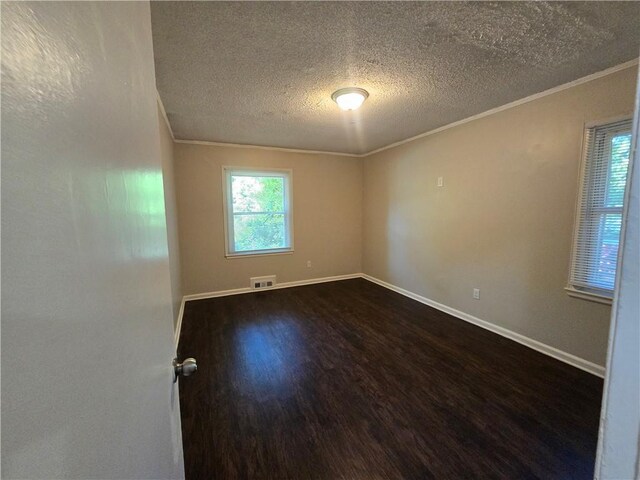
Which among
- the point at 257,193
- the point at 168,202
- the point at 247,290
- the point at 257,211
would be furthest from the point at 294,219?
the point at 168,202

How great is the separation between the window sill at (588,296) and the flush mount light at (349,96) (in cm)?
238

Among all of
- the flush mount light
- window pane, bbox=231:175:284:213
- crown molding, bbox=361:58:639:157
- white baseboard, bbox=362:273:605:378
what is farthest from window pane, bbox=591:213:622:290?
window pane, bbox=231:175:284:213

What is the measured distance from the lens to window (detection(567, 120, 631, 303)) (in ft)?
6.44

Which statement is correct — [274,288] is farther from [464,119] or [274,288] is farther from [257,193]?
[464,119]

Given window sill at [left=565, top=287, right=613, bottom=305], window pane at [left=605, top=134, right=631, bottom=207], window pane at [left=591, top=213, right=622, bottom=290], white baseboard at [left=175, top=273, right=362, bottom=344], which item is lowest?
white baseboard at [left=175, top=273, right=362, bottom=344]

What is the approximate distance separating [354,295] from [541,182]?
261 cm

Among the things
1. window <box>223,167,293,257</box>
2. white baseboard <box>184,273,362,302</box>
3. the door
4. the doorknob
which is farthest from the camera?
window <box>223,167,293,257</box>

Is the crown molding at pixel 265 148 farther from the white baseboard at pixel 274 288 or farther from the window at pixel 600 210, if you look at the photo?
the window at pixel 600 210

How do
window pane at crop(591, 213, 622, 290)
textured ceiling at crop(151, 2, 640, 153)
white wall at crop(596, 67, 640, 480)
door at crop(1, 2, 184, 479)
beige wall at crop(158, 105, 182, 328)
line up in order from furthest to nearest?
beige wall at crop(158, 105, 182, 328), window pane at crop(591, 213, 622, 290), textured ceiling at crop(151, 2, 640, 153), white wall at crop(596, 67, 640, 480), door at crop(1, 2, 184, 479)

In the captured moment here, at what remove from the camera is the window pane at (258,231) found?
415cm

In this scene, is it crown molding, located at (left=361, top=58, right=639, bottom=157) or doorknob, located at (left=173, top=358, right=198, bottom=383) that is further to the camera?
crown molding, located at (left=361, top=58, right=639, bottom=157)

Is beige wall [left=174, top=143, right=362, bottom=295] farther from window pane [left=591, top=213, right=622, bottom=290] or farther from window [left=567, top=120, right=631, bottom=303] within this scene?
window pane [left=591, top=213, right=622, bottom=290]

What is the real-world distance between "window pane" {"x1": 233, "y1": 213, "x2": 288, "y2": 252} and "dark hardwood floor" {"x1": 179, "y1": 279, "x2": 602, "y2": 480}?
1.51m

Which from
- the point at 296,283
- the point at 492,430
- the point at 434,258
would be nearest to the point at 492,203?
the point at 434,258
